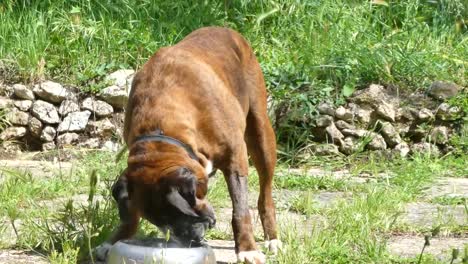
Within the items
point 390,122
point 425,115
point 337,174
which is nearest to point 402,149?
point 390,122

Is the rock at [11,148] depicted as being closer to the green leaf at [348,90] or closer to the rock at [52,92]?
the rock at [52,92]

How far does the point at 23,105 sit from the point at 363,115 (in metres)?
3.24

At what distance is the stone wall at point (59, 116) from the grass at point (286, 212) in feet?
3.19

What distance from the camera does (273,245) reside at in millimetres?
5852

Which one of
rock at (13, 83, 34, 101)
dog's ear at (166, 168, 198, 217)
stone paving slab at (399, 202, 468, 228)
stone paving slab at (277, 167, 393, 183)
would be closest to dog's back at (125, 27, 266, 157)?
dog's ear at (166, 168, 198, 217)

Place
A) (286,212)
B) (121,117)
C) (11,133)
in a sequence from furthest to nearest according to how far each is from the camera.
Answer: (121,117), (11,133), (286,212)

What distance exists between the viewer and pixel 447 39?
10453 mm

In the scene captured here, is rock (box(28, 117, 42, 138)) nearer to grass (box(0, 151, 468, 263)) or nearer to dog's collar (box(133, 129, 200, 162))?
grass (box(0, 151, 468, 263))

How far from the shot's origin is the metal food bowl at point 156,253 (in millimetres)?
4484

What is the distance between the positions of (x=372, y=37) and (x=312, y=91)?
1.21 m

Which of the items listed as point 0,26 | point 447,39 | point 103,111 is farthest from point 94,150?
point 447,39

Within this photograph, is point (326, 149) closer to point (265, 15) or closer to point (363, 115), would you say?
point (363, 115)

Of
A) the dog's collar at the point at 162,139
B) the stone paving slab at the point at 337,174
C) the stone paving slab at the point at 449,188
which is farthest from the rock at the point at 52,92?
the dog's collar at the point at 162,139

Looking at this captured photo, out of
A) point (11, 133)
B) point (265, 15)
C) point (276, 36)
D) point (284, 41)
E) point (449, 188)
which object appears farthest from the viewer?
point (276, 36)
